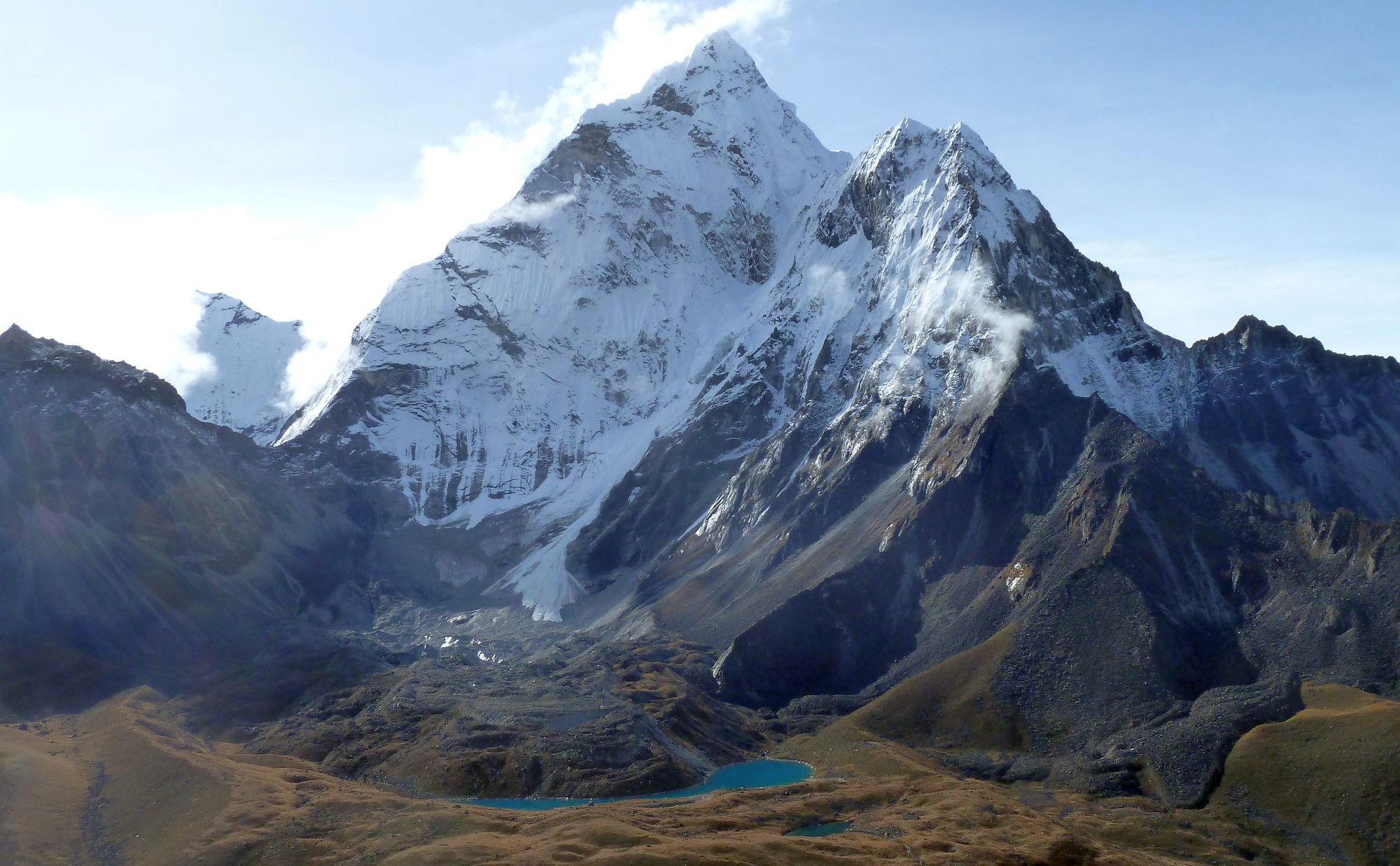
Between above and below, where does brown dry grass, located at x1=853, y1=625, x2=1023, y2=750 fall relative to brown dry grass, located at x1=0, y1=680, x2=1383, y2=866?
above

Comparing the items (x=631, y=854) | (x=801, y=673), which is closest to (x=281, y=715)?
(x=801, y=673)

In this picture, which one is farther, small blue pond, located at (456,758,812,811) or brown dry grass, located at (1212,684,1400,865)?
small blue pond, located at (456,758,812,811)

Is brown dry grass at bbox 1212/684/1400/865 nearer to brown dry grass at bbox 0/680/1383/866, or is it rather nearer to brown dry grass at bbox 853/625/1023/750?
brown dry grass at bbox 0/680/1383/866

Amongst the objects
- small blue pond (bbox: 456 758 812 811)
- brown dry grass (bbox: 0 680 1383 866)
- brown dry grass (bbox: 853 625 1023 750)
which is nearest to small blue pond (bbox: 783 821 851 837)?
brown dry grass (bbox: 0 680 1383 866)

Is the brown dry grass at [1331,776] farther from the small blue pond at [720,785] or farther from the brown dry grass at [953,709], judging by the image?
the small blue pond at [720,785]

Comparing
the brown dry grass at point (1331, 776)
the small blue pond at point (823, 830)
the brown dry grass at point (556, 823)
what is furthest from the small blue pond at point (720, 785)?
the brown dry grass at point (1331, 776)

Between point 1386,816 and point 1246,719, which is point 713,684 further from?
point 1386,816

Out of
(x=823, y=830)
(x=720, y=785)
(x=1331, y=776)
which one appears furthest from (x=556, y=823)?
(x=1331, y=776)
